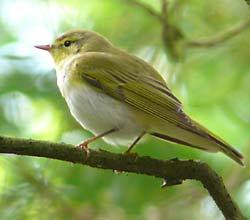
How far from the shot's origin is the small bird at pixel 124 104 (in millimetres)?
3756

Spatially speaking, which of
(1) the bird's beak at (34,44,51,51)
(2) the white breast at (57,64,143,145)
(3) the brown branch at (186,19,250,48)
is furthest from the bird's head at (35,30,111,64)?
(2) the white breast at (57,64,143,145)

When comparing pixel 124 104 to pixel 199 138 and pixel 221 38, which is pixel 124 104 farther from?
pixel 221 38

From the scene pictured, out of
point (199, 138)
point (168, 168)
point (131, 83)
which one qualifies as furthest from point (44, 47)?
point (168, 168)

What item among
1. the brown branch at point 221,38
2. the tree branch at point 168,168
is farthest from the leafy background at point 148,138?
the tree branch at point 168,168

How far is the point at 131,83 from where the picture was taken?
417cm

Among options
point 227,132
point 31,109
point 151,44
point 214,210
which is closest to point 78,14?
point 151,44

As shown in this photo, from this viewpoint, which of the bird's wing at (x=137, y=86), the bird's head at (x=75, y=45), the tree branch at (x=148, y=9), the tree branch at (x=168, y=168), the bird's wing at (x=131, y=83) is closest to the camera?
the tree branch at (x=168, y=168)

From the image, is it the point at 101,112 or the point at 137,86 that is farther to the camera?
the point at 137,86

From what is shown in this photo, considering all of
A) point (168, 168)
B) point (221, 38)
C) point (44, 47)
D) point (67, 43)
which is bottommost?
point (44, 47)

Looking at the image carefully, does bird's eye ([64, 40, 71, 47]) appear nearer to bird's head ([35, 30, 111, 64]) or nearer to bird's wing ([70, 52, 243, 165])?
bird's head ([35, 30, 111, 64])

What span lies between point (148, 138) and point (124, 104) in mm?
704

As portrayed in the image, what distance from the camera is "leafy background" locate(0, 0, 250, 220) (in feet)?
15.5

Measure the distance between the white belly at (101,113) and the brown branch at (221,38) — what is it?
1.35 m

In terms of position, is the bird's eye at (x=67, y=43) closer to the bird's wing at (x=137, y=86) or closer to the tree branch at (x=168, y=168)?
the bird's wing at (x=137, y=86)
